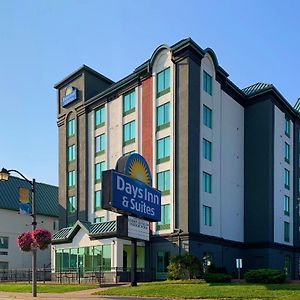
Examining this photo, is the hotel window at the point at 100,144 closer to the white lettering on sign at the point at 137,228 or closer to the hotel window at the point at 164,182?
the hotel window at the point at 164,182

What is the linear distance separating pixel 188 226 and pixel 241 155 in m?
14.0

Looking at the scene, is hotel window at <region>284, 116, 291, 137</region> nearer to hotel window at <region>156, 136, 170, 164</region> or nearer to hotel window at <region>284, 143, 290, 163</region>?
hotel window at <region>284, 143, 290, 163</region>

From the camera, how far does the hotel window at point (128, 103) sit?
161ft

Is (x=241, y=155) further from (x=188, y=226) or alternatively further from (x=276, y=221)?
(x=188, y=226)

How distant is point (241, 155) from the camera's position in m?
51.6

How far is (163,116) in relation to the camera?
45.2 metres

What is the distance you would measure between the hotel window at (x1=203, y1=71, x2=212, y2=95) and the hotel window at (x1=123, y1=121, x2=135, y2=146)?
833cm

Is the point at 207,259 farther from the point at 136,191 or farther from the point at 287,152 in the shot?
the point at 287,152

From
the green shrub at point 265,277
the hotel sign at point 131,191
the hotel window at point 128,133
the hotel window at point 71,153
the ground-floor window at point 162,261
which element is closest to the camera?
the hotel sign at point 131,191

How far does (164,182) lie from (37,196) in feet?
101

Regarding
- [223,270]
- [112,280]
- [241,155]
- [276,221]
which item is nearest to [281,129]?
[241,155]

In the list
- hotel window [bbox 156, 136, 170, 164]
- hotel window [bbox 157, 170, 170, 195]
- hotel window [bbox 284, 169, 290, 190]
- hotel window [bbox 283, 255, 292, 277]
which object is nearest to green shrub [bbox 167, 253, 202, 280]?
hotel window [bbox 157, 170, 170, 195]

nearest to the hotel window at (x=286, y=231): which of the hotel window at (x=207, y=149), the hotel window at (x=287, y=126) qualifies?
the hotel window at (x=287, y=126)

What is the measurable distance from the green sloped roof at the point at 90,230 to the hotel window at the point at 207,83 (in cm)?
1552
